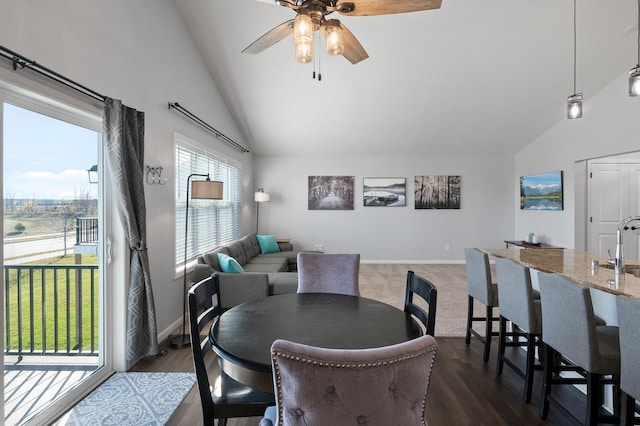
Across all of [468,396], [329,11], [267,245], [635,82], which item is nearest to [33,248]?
[329,11]

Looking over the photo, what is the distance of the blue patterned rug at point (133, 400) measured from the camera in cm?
197

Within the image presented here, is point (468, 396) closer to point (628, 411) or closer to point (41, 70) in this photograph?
point (628, 411)

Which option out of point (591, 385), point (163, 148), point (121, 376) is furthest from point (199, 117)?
point (591, 385)

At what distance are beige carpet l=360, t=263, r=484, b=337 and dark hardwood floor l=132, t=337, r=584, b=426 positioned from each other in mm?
657

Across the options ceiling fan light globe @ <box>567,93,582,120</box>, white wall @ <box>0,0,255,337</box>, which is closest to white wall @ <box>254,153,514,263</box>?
white wall @ <box>0,0,255,337</box>

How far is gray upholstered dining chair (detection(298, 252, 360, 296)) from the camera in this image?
2.38 metres

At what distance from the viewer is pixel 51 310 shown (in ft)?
7.12

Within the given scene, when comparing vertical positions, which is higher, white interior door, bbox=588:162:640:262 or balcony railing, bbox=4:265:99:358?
white interior door, bbox=588:162:640:262

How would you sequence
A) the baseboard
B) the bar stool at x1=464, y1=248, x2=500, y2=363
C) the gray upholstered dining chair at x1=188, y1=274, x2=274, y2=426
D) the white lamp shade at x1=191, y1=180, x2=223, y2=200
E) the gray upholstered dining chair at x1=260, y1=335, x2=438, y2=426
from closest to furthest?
the gray upholstered dining chair at x1=260, y1=335, x2=438, y2=426
the gray upholstered dining chair at x1=188, y1=274, x2=274, y2=426
the bar stool at x1=464, y1=248, x2=500, y2=363
the white lamp shade at x1=191, y1=180, x2=223, y2=200
the baseboard

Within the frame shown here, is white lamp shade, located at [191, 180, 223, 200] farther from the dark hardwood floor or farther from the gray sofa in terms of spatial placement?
the dark hardwood floor

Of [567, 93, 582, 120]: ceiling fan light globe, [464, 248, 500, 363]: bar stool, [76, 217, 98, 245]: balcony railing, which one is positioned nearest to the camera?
[76, 217, 98, 245]: balcony railing

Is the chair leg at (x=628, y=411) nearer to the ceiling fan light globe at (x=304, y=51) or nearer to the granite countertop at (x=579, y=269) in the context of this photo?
the granite countertop at (x=579, y=269)

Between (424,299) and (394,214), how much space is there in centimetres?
547

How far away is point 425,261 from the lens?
6969 mm
